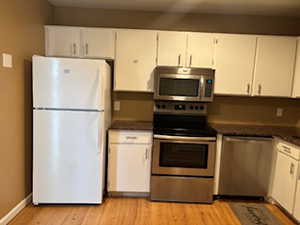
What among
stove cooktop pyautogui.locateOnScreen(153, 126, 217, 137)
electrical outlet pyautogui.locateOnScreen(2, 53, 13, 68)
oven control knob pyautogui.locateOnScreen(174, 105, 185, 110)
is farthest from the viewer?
oven control knob pyautogui.locateOnScreen(174, 105, 185, 110)

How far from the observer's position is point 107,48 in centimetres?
305

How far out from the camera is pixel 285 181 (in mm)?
2707

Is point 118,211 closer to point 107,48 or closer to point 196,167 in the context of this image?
point 196,167

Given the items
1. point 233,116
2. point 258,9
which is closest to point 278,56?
point 258,9

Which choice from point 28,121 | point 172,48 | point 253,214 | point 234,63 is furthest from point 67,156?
point 234,63

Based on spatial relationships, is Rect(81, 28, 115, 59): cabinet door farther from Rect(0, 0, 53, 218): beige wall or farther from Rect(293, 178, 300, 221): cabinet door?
Rect(293, 178, 300, 221): cabinet door

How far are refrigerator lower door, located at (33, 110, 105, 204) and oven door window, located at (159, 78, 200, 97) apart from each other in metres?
0.88

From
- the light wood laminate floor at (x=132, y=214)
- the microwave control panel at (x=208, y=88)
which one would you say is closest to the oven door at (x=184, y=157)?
the light wood laminate floor at (x=132, y=214)

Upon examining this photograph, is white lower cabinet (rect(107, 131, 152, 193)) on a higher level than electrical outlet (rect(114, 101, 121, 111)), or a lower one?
lower

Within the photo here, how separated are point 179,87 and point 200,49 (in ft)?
1.86

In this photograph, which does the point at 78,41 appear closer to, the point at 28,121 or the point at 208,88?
the point at 28,121

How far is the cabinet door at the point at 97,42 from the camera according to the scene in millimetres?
3029

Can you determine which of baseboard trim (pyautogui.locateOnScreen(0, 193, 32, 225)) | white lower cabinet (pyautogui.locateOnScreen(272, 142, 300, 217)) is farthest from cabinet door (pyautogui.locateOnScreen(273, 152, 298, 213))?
baseboard trim (pyautogui.locateOnScreen(0, 193, 32, 225))

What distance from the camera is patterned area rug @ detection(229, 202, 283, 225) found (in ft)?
8.44
